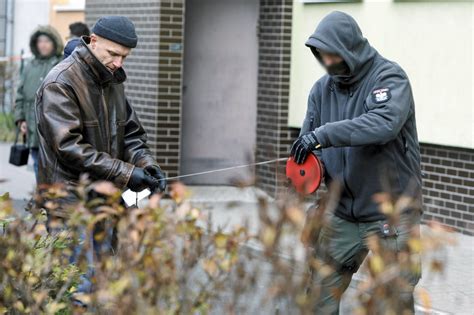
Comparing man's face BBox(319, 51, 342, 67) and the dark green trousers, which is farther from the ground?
man's face BBox(319, 51, 342, 67)

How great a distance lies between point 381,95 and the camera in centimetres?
577

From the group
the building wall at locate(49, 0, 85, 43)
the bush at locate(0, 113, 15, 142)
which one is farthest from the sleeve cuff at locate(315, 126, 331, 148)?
the building wall at locate(49, 0, 85, 43)

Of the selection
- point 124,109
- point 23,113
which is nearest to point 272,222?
point 124,109

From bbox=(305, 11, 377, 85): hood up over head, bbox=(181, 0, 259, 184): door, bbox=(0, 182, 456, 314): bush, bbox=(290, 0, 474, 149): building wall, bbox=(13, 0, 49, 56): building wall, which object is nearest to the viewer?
bbox=(0, 182, 456, 314): bush

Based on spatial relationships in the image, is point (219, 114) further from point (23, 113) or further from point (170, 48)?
point (23, 113)

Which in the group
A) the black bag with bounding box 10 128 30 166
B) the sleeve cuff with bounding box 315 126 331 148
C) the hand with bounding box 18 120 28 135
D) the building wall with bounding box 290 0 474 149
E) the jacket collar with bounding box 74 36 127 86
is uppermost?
the building wall with bounding box 290 0 474 149

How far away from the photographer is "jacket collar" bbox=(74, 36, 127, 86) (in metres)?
5.98

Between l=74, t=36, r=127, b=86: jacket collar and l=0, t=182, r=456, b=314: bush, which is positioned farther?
l=74, t=36, r=127, b=86: jacket collar

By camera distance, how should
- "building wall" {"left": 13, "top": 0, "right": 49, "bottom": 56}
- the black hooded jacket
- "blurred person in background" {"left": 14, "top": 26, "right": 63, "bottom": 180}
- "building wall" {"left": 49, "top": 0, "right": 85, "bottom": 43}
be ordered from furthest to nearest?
"building wall" {"left": 13, "top": 0, "right": 49, "bottom": 56}
"building wall" {"left": 49, "top": 0, "right": 85, "bottom": 43}
"blurred person in background" {"left": 14, "top": 26, "right": 63, "bottom": 180}
the black hooded jacket

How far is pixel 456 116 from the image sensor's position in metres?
10.9

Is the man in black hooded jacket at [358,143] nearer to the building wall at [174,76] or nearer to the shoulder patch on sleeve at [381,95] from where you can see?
the shoulder patch on sleeve at [381,95]

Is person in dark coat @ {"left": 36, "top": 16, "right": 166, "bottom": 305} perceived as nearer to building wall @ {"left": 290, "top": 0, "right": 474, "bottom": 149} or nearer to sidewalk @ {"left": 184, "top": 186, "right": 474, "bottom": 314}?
sidewalk @ {"left": 184, "top": 186, "right": 474, "bottom": 314}

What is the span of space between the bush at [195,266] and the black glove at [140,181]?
1144 millimetres

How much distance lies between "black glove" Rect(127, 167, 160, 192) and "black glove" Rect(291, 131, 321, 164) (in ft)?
2.43
